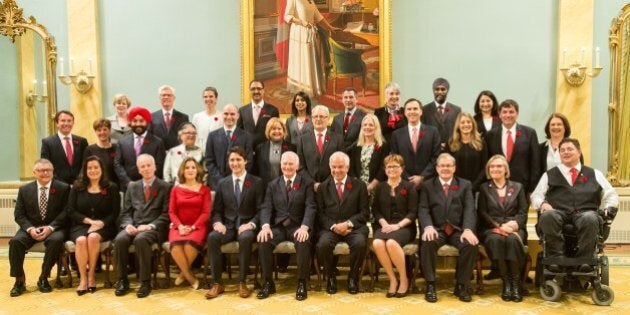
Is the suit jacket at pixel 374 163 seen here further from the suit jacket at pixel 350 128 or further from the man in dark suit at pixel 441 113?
the man in dark suit at pixel 441 113

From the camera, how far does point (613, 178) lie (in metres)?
7.30

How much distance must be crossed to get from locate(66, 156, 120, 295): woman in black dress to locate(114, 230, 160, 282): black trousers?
0.28 meters

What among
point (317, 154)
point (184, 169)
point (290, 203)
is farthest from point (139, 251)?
point (317, 154)

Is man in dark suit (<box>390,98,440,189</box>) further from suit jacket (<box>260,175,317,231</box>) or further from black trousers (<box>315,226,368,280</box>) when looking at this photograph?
suit jacket (<box>260,175,317,231</box>)

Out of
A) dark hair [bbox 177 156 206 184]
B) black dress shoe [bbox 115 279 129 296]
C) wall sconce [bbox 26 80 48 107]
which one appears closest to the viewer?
black dress shoe [bbox 115 279 129 296]

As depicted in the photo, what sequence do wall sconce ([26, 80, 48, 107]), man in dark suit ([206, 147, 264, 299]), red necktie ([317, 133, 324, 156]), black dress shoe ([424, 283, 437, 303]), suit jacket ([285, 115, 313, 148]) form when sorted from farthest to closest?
wall sconce ([26, 80, 48, 107])
suit jacket ([285, 115, 313, 148])
red necktie ([317, 133, 324, 156])
man in dark suit ([206, 147, 264, 299])
black dress shoe ([424, 283, 437, 303])

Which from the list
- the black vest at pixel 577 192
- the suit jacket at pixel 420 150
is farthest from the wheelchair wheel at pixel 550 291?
the suit jacket at pixel 420 150

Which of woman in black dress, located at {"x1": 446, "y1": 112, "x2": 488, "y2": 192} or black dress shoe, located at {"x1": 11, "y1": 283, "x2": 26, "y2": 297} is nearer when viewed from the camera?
black dress shoe, located at {"x1": 11, "y1": 283, "x2": 26, "y2": 297}

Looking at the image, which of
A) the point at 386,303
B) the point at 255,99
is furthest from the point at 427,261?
the point at 255,99

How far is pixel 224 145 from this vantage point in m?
6.11

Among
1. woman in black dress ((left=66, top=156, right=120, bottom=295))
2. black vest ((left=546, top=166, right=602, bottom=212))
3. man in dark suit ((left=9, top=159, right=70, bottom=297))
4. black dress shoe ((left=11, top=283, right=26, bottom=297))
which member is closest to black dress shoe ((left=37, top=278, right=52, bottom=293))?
man in dark suit ((left=9, top=159, right=70, bottom=297))

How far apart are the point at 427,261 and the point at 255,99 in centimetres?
259

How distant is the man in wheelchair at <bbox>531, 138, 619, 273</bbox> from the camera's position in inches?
197

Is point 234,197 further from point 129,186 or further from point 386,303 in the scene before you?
point 386,303
